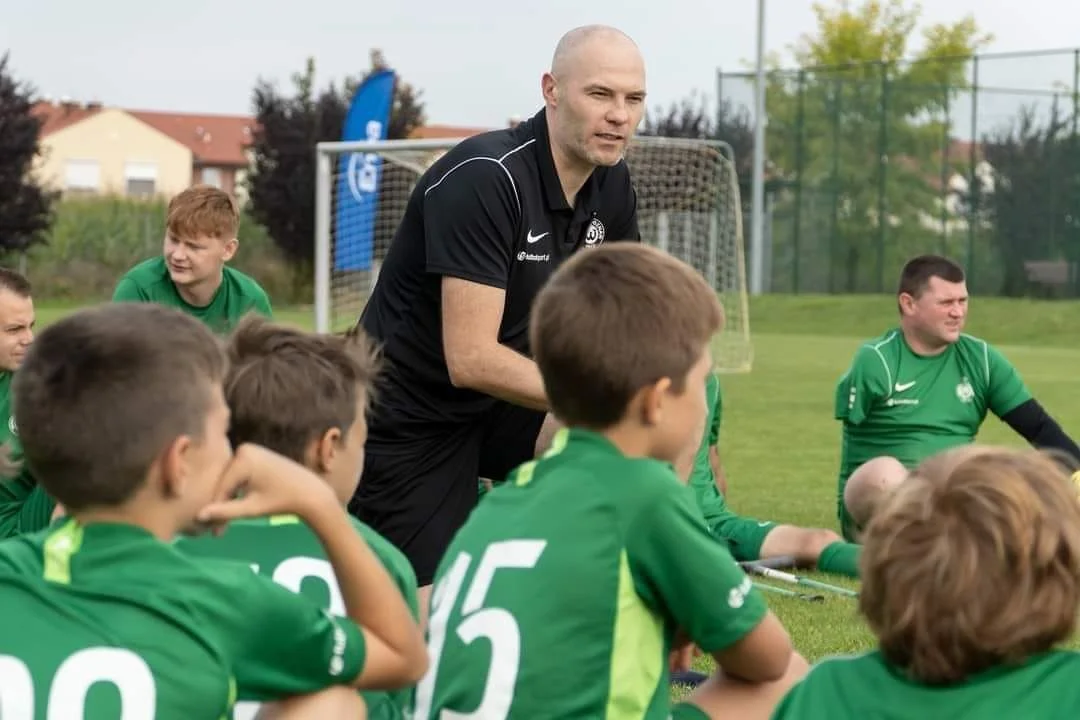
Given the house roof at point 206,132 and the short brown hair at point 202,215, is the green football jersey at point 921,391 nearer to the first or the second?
the short brown hair at point 202,215

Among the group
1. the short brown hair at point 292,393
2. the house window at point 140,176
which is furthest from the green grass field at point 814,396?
the house window at point 140,176

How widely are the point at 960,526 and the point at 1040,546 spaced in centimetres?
10

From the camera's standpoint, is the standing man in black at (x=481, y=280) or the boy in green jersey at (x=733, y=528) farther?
the boy in green jersey at (x=733, y=528)

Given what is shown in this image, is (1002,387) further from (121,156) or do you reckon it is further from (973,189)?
(121,156)

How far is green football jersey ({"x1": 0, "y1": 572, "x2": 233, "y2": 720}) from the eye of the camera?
98.2 inches

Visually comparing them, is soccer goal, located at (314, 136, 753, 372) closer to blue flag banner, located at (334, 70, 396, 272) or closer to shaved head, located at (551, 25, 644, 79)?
blue flag banner, located at (334, 70, 396, 272)

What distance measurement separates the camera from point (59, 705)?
2492 millimetres

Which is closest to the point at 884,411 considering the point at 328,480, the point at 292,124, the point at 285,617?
the point at 328,480

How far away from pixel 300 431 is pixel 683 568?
2.69 feet

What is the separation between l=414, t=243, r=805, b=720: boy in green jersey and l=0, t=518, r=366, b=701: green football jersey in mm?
307

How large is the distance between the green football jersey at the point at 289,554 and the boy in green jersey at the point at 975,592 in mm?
1068

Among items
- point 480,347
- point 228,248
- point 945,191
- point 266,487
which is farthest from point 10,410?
point 945,191

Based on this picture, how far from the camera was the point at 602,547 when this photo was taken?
286 centimetres

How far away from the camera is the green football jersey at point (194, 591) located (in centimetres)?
254
